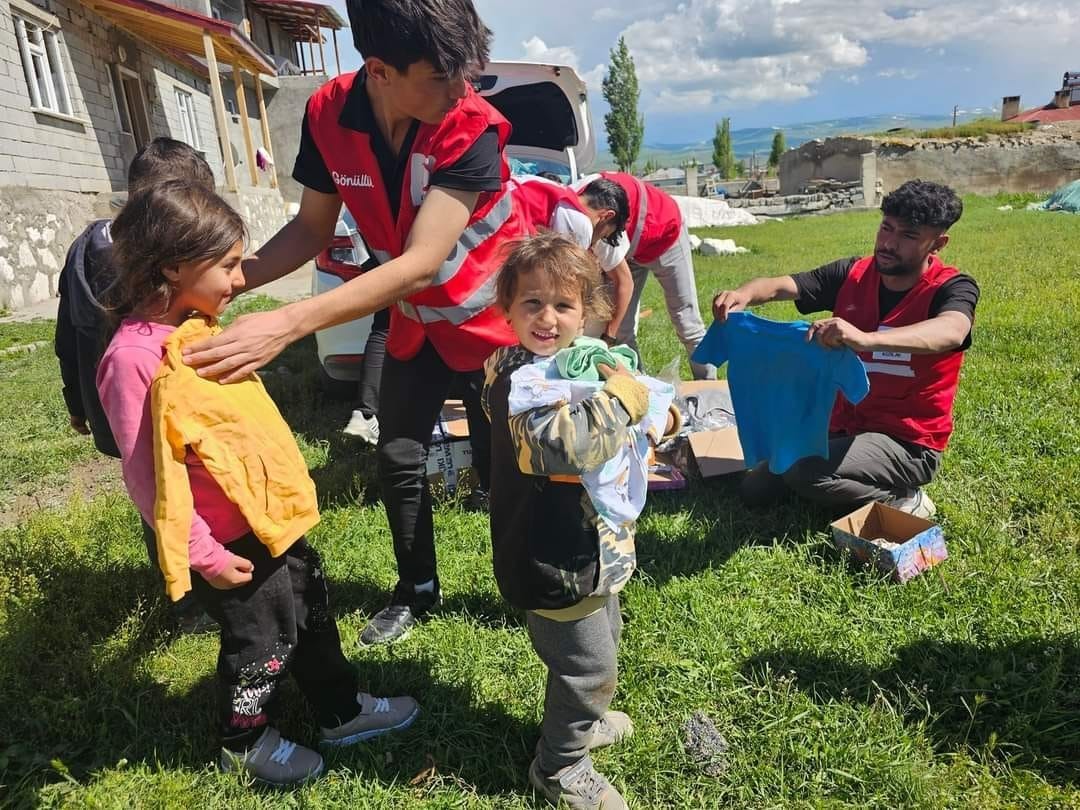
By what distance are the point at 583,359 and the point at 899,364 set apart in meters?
2.24

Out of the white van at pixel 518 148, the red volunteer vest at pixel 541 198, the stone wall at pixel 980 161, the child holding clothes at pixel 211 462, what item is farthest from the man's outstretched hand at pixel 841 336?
the stone wall at pixel 980 161

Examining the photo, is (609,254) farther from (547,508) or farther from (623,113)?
(623,113)

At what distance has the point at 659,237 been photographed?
443 centimetres

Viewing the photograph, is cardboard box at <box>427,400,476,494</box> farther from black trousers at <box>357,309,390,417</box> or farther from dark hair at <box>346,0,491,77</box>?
dark hair at <box>346,0,491,77</box>

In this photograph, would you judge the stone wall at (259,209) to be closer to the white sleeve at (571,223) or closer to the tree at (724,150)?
the white sleeve at (571,223)

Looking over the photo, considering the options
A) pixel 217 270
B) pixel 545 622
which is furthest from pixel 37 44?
pixel 545 622

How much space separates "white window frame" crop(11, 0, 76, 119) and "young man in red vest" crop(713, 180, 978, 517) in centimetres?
1381

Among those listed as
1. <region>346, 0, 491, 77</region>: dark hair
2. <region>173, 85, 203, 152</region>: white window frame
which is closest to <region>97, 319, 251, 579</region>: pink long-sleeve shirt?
<region>346, 0, 491, 77</region>: dark hair

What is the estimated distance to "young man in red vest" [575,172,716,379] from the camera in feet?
13.8

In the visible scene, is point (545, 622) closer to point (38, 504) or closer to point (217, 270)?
point (217, 270)

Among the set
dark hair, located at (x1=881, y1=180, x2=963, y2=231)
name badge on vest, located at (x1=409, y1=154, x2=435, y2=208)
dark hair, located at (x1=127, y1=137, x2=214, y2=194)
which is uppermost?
dark hair, located at (x1=127, y1=137, x2=214, y2=194)

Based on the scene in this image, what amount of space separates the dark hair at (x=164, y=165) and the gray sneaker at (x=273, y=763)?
1900mm

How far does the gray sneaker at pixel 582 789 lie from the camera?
1930mm

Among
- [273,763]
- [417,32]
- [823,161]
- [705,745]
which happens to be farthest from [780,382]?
[823,161]
